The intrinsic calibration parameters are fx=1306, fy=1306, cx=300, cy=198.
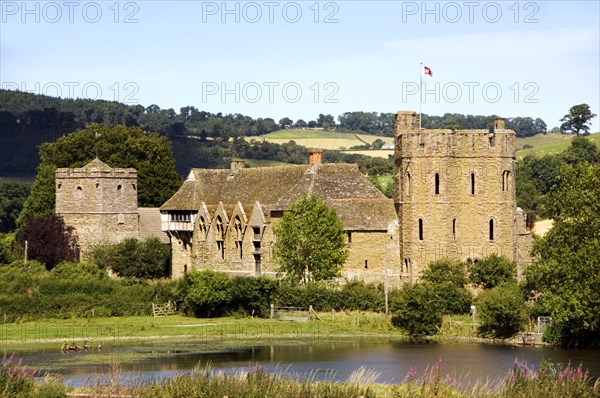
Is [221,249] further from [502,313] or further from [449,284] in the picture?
[502,313]

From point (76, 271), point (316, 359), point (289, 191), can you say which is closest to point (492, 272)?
point (289, 191)

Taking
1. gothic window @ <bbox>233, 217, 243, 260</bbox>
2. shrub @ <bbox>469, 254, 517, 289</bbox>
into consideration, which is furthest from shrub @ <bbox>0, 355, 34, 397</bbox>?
gothic window @ <bbox>233, 217, 243, 260</bbox>

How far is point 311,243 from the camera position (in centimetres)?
6481

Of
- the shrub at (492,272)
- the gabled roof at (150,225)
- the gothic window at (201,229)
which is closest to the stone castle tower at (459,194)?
the shrub at (492,272)

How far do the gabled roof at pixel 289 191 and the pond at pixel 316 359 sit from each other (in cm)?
1249

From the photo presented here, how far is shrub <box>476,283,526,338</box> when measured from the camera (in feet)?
179

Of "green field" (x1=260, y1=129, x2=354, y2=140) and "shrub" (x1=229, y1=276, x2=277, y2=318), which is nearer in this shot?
"shrub" (x1=229, y1=276, x2=277, y2=318)

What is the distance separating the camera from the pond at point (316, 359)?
1774 inches

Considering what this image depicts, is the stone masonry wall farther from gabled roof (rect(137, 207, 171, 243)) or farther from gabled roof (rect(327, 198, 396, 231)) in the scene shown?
gabled roof (rect(137, 207, 171, 243))

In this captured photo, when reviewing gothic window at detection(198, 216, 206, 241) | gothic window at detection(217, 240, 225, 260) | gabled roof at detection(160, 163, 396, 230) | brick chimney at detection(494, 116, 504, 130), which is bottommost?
gothic window at detection(217, 240, 225, 260)

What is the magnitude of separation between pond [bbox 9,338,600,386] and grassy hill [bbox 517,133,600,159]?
79.0 meters

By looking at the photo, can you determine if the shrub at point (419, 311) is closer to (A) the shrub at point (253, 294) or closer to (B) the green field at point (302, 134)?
(A) the shrub at point (253, 294)

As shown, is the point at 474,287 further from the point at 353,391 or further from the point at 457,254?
the point at 353,391

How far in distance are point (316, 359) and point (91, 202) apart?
33.4 metres
